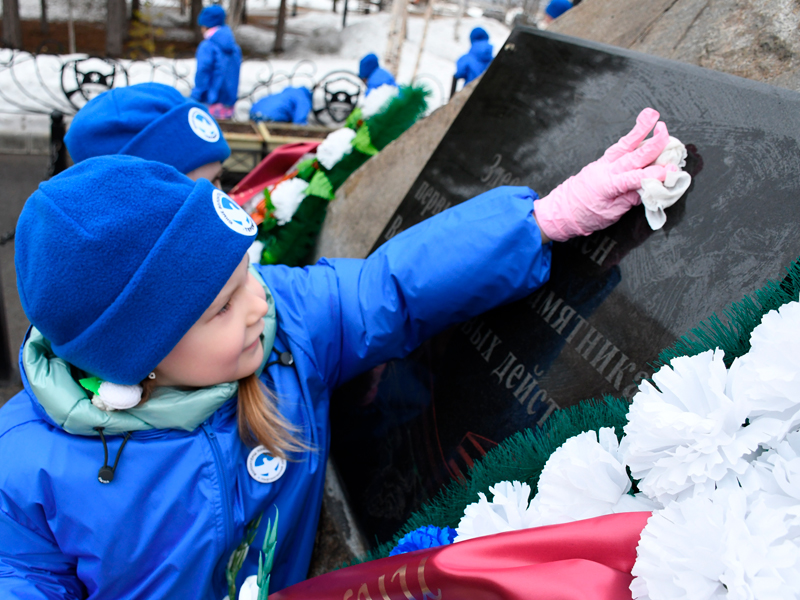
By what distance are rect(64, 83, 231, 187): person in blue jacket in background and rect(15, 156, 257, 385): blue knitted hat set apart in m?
1.08

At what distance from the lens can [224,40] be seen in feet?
26.6

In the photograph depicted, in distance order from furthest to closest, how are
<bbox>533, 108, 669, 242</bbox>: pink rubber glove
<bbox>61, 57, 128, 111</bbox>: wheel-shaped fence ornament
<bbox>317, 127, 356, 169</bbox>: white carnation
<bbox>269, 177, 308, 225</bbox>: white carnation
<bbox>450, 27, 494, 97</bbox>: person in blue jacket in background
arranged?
<bbox>450, 27, 494, 97</bbox>: person in blue jacket in background, <bbox>61, 57, 128, 111</bbox>: wheel-shaped fence ornament, <bbox>317, 127, 356, 169</bbox>: white carnation, <bbox>269, 177, 308, 225</bbox>: white carnation, <bbox>533, 108, 669, 242</bbox>: pink rubber glove

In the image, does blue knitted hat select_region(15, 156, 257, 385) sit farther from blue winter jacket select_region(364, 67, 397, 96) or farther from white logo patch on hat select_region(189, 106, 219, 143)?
blue winter jacket select_region(364, 67, 397, 96)

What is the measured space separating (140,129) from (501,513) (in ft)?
6.33

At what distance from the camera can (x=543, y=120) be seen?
69.5 inches

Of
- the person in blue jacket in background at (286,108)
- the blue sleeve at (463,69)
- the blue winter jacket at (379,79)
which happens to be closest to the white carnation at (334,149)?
the blue winter jacket at (379,79)

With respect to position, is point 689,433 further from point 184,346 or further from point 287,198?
point 287,198

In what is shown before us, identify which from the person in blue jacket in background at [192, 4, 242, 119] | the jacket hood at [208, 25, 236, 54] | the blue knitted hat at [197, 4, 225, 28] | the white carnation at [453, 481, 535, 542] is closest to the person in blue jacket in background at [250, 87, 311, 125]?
the person in blue jacket in background at [192, 4, 242, 119]

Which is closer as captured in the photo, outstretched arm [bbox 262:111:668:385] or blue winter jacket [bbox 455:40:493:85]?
outstretched arm [bbox 262:111:668:385]

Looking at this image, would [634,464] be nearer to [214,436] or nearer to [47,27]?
[214,436]

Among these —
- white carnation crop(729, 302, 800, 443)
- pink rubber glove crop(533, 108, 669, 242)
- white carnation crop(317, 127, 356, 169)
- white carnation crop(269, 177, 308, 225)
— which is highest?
white carnation crop(729, 302, 800, 443)

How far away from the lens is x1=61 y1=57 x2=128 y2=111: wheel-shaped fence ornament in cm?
758

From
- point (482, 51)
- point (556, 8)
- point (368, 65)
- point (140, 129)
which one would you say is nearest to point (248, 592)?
point (140, 129)

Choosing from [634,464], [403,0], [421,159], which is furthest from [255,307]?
[403,0]
